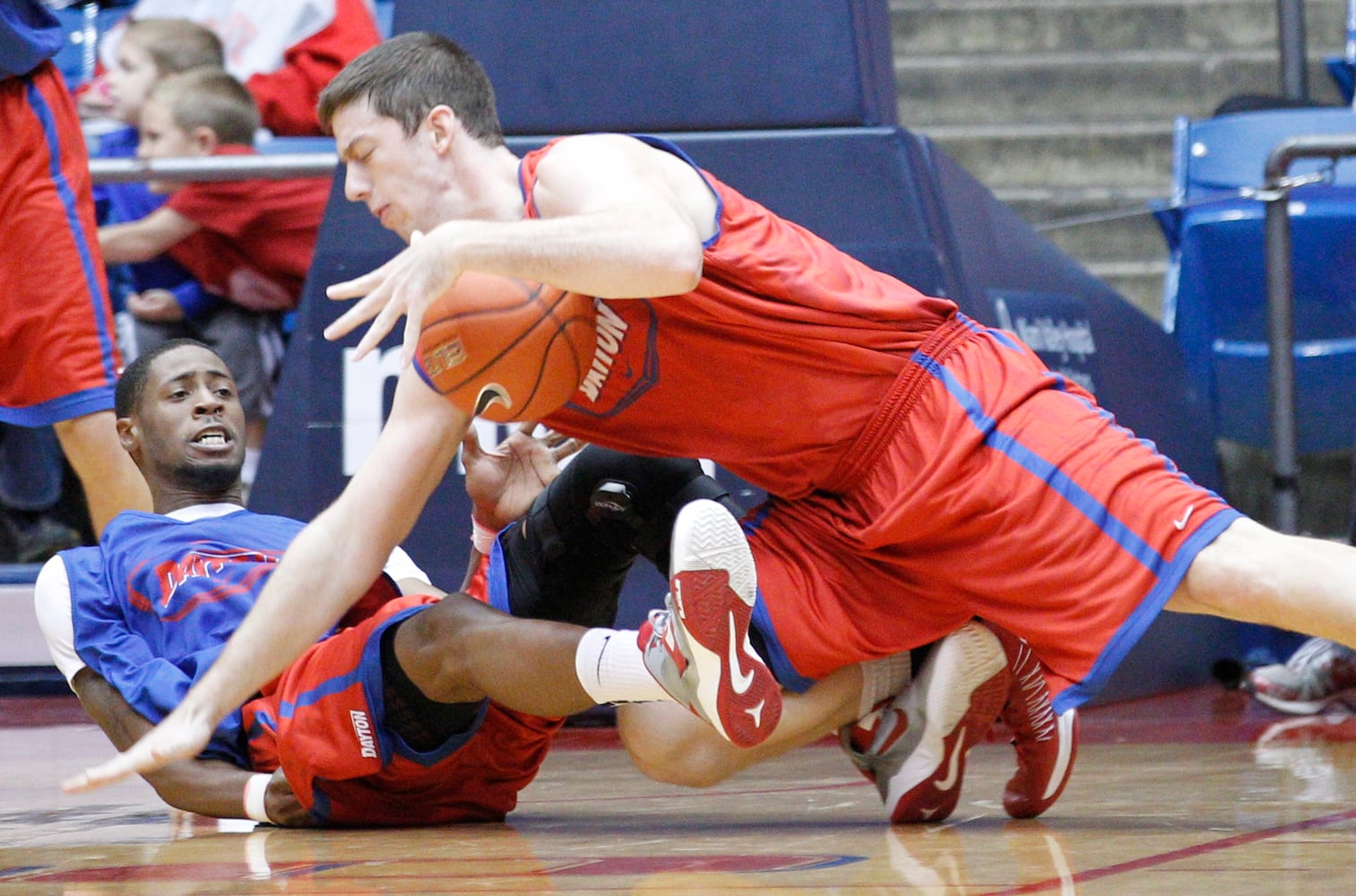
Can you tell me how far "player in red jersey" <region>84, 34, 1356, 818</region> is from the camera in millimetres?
2305

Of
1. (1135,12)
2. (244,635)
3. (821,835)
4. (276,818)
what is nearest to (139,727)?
(276,818)

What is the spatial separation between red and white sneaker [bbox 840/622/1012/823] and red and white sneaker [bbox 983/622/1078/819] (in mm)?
27

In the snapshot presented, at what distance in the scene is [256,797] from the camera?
107 inches

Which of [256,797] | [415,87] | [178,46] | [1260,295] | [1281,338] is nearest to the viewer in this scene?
[415,87]

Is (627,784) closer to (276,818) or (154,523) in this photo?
(276,818)

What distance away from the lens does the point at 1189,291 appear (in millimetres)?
5391

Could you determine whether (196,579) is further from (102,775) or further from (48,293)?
(48,293)

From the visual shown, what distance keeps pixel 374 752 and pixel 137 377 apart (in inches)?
43.8

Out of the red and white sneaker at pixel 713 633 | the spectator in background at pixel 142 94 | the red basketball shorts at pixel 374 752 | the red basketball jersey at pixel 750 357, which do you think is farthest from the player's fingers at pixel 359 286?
the spectator in background at pixel 142 94

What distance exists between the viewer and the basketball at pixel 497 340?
237 centimetres

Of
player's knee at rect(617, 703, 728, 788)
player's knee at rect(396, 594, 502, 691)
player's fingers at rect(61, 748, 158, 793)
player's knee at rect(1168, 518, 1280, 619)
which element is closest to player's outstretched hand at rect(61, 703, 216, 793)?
player's fingers at rect(61, 748, 158, 793)

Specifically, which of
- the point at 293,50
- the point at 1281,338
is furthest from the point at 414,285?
the point at 293,50

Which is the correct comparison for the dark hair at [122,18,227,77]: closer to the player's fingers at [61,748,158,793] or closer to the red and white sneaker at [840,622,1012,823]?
the red and white sneaker at [840,622,1012,823]

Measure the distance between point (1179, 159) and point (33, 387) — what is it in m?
3.54
